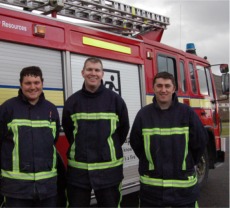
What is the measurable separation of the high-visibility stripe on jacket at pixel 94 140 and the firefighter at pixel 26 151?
26 cm

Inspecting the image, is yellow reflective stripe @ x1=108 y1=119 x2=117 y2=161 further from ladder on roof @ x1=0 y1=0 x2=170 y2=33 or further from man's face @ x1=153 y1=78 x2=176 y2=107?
ladder on roof @ x1=0 y1=0 x2=170 y2=33

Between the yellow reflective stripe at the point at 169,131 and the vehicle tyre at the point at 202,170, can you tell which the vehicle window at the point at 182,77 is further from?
the yellow reflective stripe at the point at 169,131

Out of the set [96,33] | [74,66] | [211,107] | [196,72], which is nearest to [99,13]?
[96,33]

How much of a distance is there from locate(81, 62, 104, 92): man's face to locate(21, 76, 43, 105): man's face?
1.45 ft

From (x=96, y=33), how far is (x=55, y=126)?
178cm

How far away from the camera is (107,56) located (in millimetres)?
4469

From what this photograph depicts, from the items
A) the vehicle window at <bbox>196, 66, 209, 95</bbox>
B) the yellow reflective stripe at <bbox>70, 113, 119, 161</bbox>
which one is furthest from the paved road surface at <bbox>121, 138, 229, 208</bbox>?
the yellow reflective stripe at <bbox>70, 113, 119, 161</bbox>

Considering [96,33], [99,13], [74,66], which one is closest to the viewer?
[74,66]

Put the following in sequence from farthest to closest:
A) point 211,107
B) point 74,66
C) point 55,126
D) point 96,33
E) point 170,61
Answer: point 211,107 → point 170,61 → point 96,33 → point 74,66 → point 55,126

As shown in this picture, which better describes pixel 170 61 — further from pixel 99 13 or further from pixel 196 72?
pixel 99 13

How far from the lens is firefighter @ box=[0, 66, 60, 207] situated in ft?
9.05

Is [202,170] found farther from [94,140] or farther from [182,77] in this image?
[94,140]

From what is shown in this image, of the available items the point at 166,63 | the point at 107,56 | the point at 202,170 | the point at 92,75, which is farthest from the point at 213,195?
the point at 92,75

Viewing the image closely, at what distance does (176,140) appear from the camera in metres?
A: 2.84
